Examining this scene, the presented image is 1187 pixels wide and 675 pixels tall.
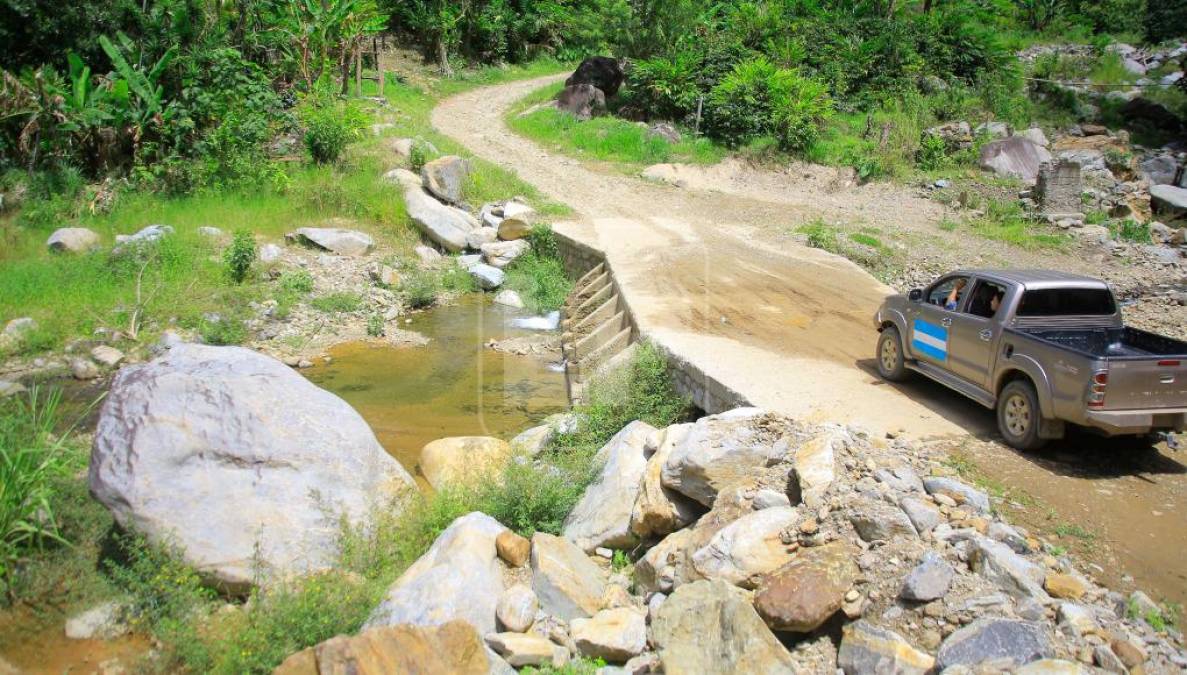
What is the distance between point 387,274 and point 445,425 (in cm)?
670

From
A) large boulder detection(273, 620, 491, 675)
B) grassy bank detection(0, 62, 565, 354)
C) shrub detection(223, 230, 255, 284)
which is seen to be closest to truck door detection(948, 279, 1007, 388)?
large boulder detection(273, 620, 491, 675)

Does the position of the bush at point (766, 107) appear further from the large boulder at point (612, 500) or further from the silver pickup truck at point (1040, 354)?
the large boulder at point (612, 500)

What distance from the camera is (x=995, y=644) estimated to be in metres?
5.33

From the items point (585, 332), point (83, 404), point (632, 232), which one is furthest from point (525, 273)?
point (83, 404)

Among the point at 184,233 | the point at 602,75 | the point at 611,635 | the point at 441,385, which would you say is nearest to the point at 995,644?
the point at 611,635

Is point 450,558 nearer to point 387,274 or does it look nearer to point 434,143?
point 387,274

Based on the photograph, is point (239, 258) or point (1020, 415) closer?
point (1020, 415)

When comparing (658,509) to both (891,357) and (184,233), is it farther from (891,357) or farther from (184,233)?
(184,233)

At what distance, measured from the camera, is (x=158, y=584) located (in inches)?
275

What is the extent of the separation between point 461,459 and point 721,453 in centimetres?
339

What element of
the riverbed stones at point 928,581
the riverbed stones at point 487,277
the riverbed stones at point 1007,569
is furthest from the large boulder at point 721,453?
the riverbed stones at point 487,277

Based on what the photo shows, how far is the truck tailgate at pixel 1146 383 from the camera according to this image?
738 centimetres

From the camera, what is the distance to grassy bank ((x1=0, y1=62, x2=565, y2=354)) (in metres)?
14.6

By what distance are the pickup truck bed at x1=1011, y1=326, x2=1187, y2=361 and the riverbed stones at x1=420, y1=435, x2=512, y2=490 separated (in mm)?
5732
